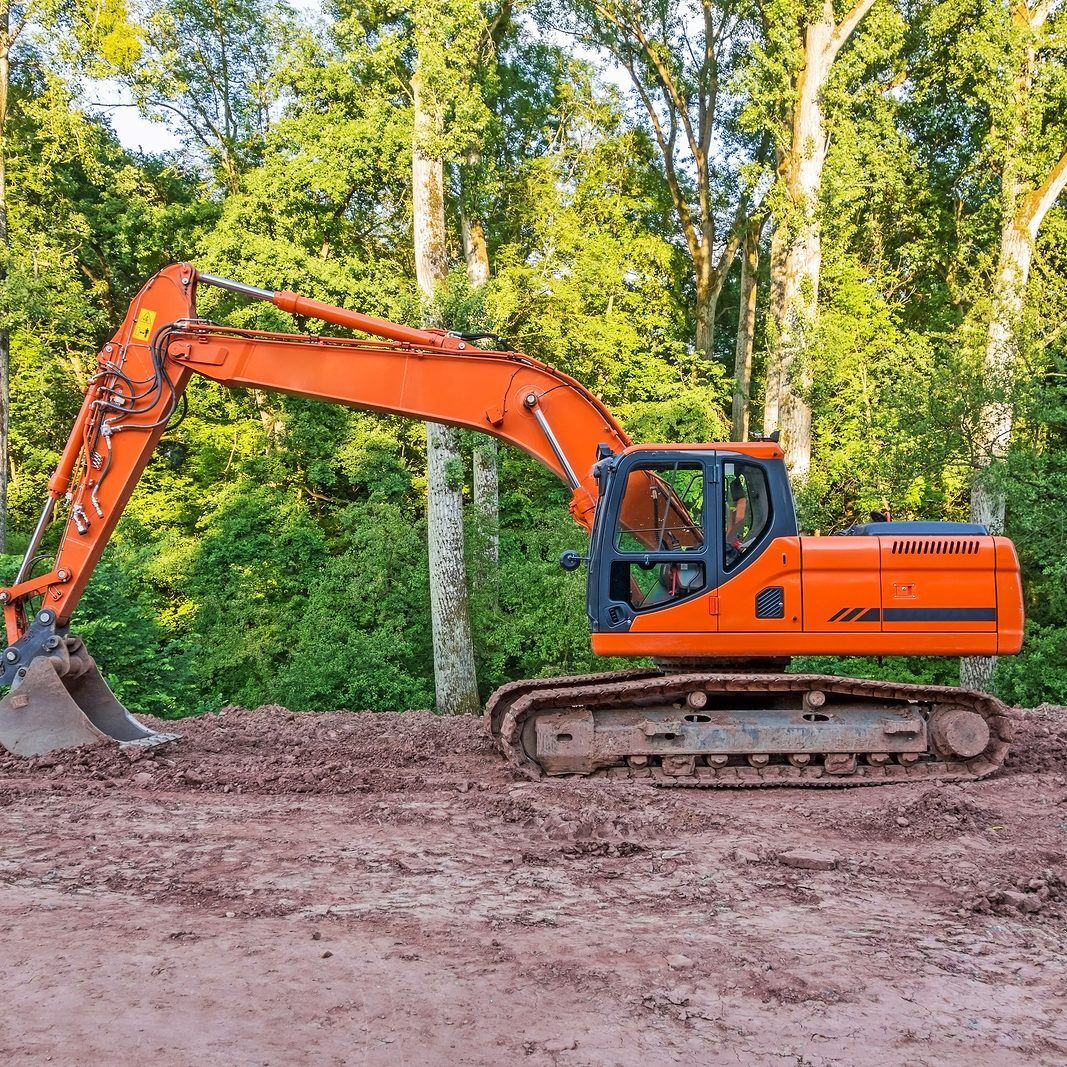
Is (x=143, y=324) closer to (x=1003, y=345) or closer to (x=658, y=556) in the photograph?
(x=658, y=556)

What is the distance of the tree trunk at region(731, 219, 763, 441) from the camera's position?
71.4 ft

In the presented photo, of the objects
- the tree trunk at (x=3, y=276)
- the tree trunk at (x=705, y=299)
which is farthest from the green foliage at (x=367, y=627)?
the tree trunk at (x=705, y=299)

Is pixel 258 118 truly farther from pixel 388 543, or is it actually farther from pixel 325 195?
pixel 388 543

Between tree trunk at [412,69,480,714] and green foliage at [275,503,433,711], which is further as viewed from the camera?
green foliage at [275,503,433,711]

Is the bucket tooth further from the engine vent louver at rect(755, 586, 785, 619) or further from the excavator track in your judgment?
the engine vent louver at rect(755, 586, 785, 619)

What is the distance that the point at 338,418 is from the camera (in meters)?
18.2

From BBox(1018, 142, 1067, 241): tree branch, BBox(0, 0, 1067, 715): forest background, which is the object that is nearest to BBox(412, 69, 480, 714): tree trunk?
BBox(0, 0, 1067, 715): forest background

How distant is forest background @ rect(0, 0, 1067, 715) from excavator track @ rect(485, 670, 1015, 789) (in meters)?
7.30

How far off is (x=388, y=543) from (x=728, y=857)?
10.7 meters

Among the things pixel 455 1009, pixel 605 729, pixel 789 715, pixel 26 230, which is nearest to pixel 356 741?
pixel 605 729

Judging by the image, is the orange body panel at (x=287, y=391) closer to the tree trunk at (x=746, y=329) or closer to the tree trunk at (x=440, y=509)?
the tree trunk at (x=440, y=509)

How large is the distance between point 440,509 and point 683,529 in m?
7.36

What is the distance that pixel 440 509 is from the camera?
1412 centimetres

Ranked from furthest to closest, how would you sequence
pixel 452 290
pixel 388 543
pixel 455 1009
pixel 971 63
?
pixel 971 63 → pixel 388 543 → pixel 452 290 → pixel 455 1009
